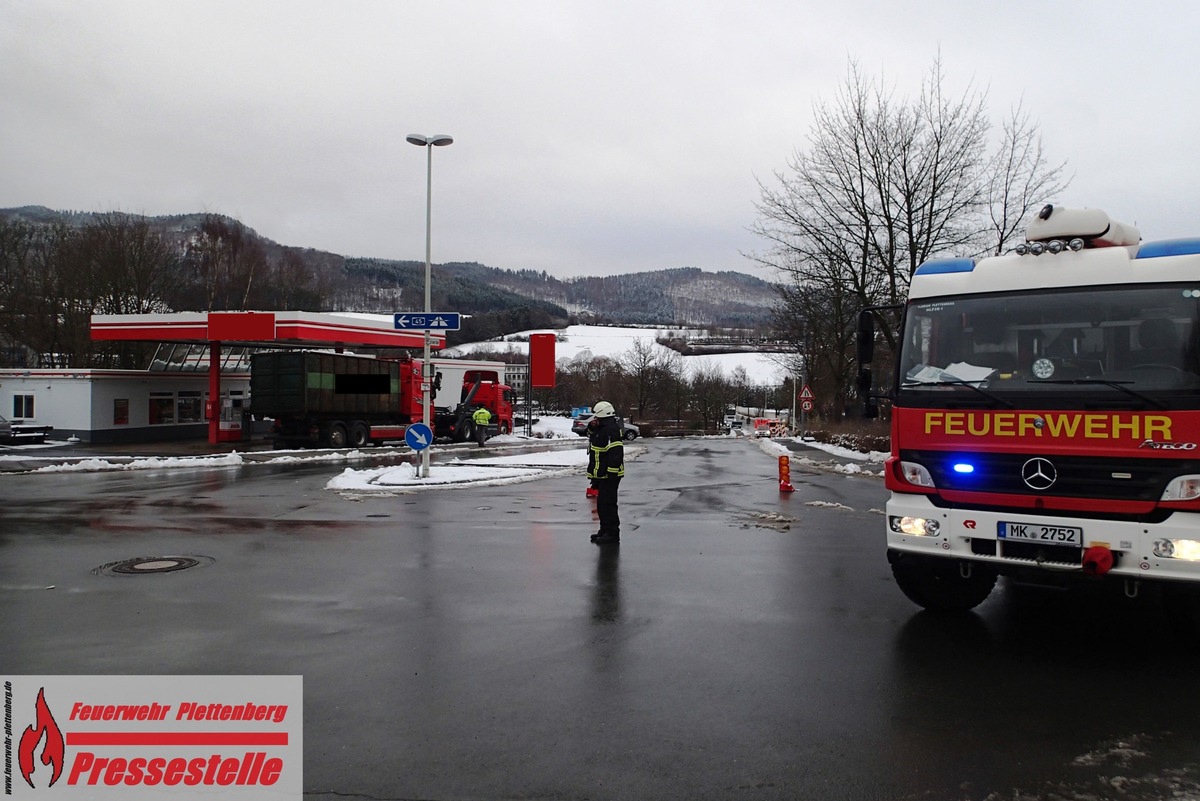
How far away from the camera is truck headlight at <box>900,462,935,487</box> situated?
6.33 meters

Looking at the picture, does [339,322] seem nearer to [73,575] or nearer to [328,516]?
[328,516]

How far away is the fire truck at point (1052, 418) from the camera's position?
545cm

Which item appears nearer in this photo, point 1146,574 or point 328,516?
point 1146,574

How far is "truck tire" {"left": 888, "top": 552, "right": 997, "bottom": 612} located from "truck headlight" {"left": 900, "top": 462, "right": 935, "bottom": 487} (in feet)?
2.31

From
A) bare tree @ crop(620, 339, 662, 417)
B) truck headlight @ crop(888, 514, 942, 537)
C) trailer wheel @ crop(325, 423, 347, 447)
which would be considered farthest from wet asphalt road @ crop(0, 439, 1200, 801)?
bare tree @ crop(620, 339, 662, 417)

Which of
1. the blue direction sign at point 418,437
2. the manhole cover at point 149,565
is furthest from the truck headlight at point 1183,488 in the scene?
the blue direction sign at point 418,437

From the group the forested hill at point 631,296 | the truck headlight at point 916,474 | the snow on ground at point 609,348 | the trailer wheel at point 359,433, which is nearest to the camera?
the truck headlight at point 916,474

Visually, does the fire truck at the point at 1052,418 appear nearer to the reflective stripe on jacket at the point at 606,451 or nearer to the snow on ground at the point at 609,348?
the reflective stripe on jacket at the point at 606,451

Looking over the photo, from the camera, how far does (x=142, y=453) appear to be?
91.9 ft

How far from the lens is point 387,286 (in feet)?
334

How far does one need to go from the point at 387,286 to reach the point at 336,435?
7405cm

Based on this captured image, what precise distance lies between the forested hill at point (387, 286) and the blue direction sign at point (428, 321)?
1999cm

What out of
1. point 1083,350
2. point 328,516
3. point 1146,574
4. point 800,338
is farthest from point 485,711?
point 800,338

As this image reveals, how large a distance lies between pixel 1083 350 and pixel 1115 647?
7.22 ft
